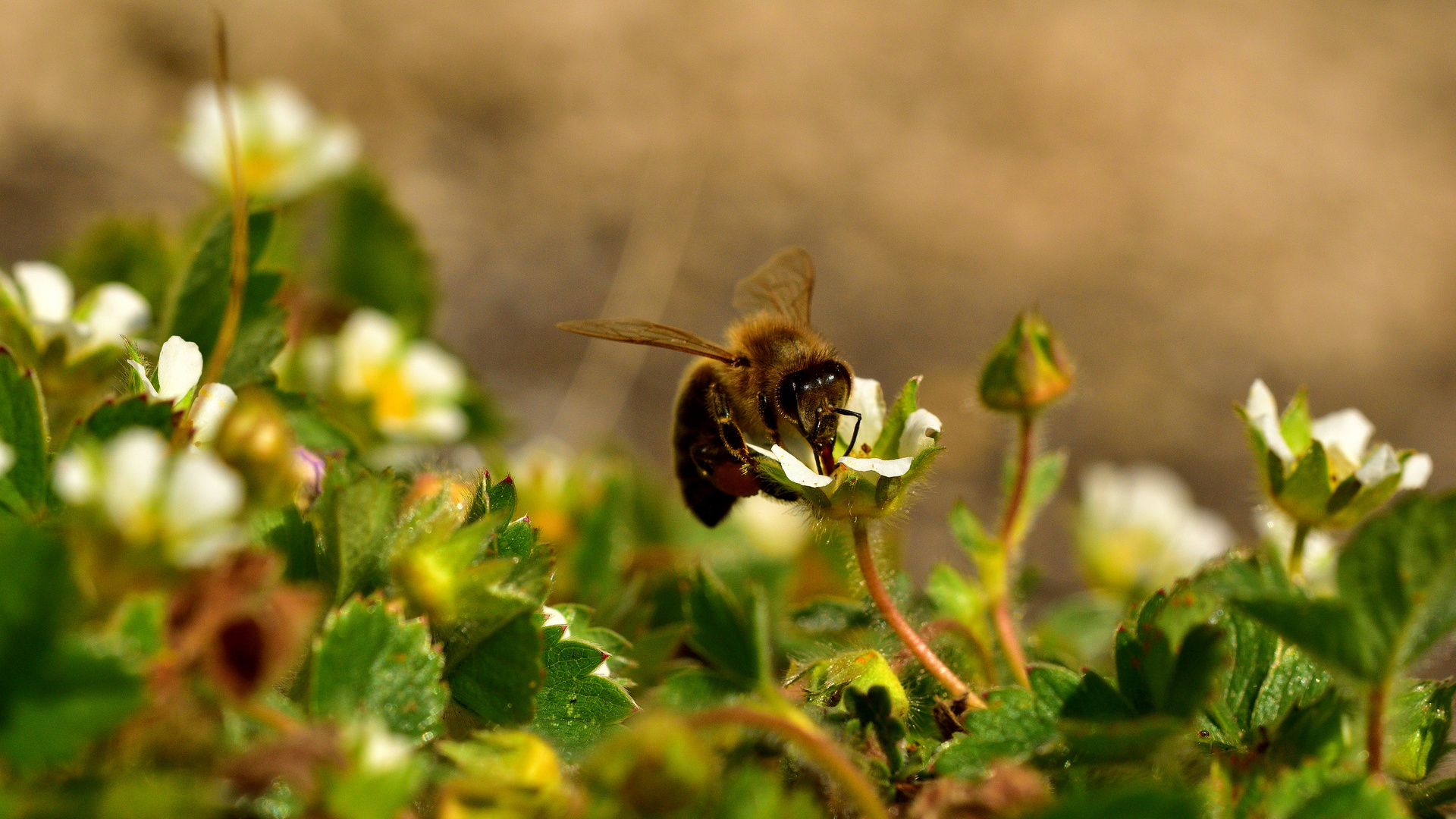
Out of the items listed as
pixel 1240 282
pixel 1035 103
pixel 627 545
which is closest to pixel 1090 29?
pixel 1035 103

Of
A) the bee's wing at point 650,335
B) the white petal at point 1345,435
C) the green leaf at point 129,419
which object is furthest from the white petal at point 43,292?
the white petal at point 1345,435

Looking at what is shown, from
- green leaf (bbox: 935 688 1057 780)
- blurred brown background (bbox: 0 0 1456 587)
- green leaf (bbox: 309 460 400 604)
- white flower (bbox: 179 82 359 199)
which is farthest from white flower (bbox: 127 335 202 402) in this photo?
blurred brown background (bbox: 0 0 1456 587)

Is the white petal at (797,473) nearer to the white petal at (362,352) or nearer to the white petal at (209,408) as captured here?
the white petal at (209,408)

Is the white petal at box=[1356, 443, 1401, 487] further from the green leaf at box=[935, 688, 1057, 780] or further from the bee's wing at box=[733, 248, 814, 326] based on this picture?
the bee's wing at box=[733, 248, 814, 326]

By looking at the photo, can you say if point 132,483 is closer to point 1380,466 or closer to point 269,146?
point 1380,466

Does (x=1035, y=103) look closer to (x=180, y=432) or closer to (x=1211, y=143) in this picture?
(x=1211, y=143)

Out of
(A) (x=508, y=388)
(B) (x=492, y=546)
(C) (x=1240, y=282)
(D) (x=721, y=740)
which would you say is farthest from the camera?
(C) (x=1240, y=282)
